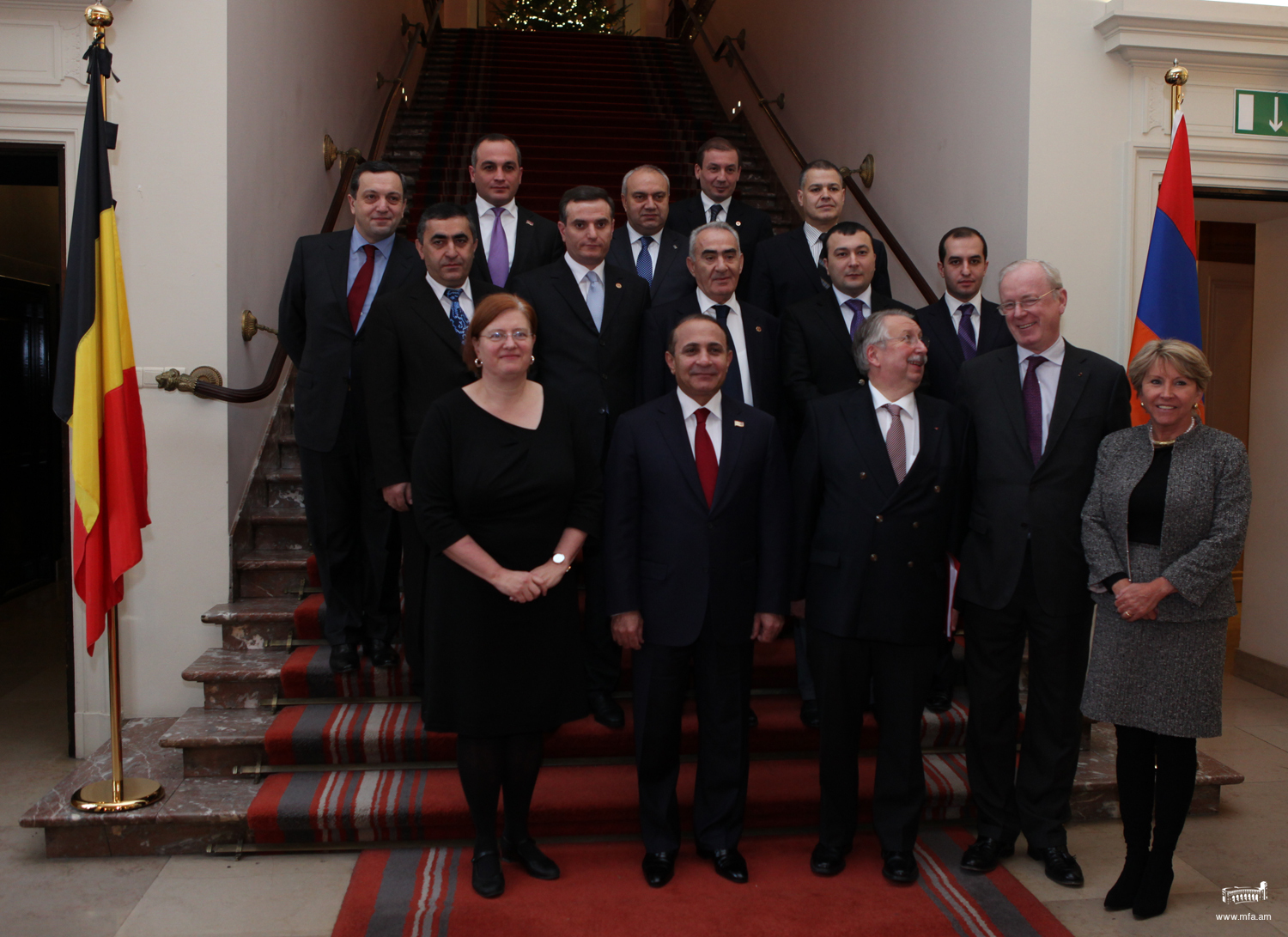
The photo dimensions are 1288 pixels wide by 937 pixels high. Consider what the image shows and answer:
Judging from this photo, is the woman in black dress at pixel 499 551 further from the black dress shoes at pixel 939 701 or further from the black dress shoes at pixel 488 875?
the black dress shoes at pixel 939 701

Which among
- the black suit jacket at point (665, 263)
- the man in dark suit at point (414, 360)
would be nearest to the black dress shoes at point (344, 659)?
the man in dark suit at point (414, 360)

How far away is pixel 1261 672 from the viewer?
203 inches

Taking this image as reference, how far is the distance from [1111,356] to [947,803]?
6.43 feet

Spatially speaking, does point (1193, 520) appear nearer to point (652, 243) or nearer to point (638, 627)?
point (638, 627)

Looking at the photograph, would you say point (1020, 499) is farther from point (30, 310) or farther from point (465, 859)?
point (30, 310)

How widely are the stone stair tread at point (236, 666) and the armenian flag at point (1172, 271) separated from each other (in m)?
3.27

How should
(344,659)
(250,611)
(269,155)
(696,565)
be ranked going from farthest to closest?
(269,155)
(250,611)
(344,659)
(696,565)

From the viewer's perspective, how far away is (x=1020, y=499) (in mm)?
2812

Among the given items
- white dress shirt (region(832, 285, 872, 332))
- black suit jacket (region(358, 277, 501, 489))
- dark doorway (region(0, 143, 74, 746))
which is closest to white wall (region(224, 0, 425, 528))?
black suit jacket (region(358, 277, 501, 489))

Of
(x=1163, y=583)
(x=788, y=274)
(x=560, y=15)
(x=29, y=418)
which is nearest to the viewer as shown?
(x=1163, y=583)

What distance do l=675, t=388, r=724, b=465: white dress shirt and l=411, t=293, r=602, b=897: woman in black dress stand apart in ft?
0.95

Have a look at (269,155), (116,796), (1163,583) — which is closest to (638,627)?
(1163,583)

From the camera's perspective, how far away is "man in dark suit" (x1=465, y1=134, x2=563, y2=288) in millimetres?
3570

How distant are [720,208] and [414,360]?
1612 millimetres
